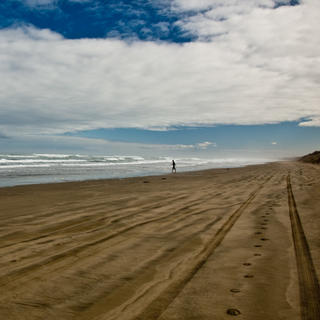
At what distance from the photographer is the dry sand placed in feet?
9.36

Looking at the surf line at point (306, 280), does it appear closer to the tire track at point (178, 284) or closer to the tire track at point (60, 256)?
the tire track at point (178, 284)

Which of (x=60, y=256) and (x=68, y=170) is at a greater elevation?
(x=68, y=170)

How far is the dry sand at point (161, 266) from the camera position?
285cm

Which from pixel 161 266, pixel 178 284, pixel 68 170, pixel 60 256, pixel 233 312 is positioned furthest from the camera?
pixel 68 170

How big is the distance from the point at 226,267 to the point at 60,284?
2.14 metres

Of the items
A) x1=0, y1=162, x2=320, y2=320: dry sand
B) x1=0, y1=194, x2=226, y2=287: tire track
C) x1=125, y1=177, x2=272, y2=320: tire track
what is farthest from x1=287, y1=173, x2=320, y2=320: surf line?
x1=0, y1=194, x2=226, y2=287: tire track

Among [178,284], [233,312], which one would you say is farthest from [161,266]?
[233,312]

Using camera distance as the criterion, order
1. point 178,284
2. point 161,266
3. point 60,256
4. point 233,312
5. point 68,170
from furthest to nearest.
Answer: point 68,170, point 60,256, point 161,266, point 178,284, point 233,312

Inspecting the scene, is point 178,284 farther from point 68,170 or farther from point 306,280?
point 68,170

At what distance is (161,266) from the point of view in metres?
4.00

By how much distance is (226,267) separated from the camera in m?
3.92

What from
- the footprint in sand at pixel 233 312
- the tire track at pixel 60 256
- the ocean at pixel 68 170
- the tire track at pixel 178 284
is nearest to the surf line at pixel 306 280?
the footprint in sand at pixel 233 312

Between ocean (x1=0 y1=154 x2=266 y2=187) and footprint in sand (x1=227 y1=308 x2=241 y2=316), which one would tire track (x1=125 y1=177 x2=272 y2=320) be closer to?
footprint in sand (x1=227 y1=308 x2=241 y2=316)

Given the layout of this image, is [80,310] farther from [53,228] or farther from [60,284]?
[53,228]
